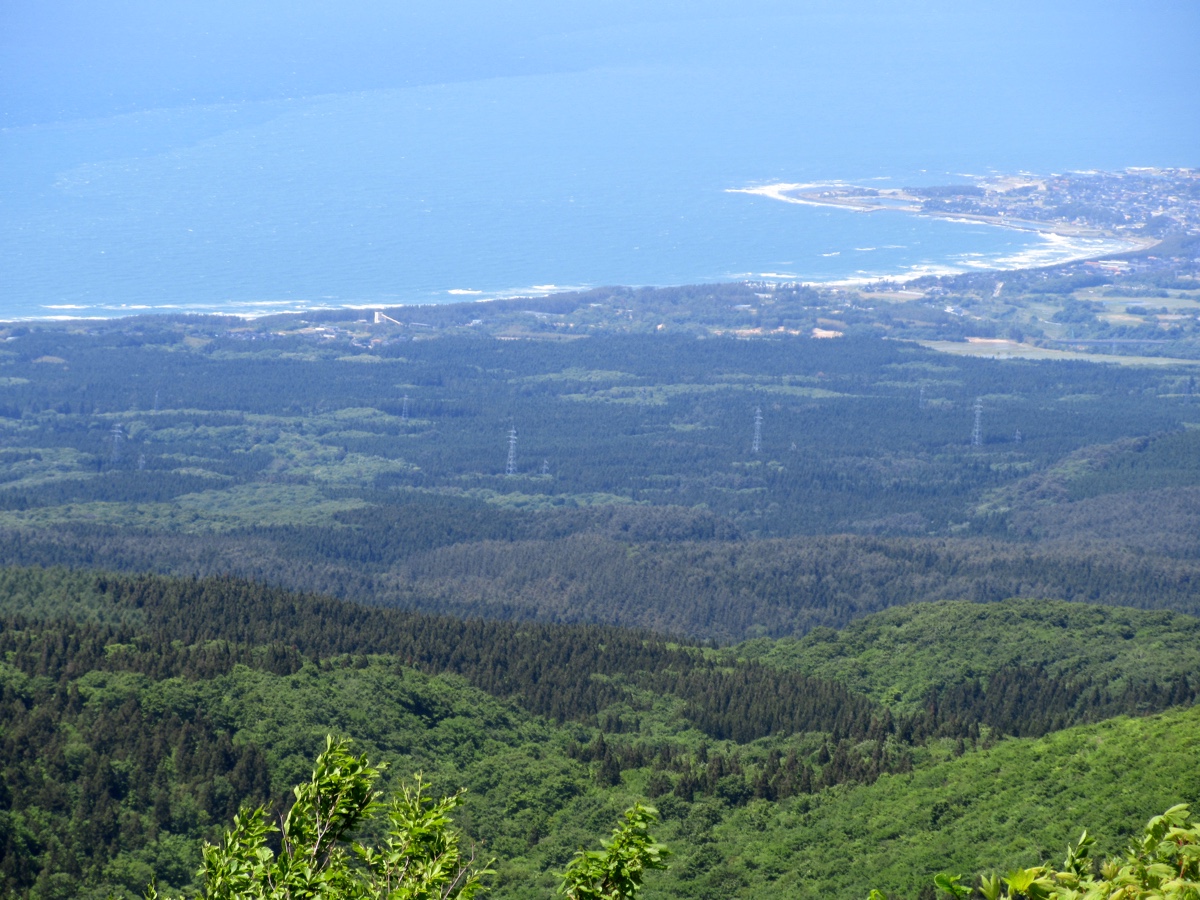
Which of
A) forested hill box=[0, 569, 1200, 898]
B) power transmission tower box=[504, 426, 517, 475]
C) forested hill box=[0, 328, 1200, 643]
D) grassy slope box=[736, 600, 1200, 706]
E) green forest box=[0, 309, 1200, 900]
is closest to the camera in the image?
green forest box=[0, 309, 1200, 900]

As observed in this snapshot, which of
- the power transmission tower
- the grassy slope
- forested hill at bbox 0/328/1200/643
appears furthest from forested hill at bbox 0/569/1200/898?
the power transmission tower

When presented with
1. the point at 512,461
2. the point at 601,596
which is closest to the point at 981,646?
the point at 601,596

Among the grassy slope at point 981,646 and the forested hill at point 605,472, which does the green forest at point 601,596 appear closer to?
the grassy slope at point 981,646

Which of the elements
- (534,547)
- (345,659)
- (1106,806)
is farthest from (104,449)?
(1106,806)

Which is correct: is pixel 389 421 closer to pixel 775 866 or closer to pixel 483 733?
pixel 483 733

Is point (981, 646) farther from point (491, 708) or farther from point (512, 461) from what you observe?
point (512, 461)

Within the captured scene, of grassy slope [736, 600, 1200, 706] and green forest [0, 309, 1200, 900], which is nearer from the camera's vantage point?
green forest [0, 309, 1200, 900]

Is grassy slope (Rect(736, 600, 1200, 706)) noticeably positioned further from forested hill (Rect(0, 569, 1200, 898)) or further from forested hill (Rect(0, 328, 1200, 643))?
forested hill (Rect(0, 328, 1200, 643))
